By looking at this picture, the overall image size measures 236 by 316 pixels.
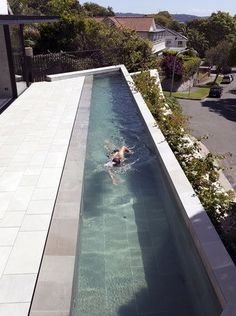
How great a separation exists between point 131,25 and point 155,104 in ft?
172

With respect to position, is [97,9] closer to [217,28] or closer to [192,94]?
[217,28]

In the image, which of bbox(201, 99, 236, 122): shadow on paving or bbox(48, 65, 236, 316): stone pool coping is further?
bbox(201, 99, 236, 122): shadow on paving

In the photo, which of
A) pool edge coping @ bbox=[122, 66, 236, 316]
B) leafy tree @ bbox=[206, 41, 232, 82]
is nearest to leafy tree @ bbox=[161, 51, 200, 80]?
leafy tree @ bbox=[206, 41, 232, 82]

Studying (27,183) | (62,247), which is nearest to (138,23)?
(27,183)

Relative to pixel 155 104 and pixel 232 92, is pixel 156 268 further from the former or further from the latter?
pixel 232 92

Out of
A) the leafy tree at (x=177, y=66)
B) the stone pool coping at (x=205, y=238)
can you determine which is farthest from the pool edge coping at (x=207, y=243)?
the leafy tree at (x=177, y=66)

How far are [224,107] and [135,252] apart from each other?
33610 mm

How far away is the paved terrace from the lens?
4527mm

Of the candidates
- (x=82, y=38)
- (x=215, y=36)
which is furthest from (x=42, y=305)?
(x=215, y=36)

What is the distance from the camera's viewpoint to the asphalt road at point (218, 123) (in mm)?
21194

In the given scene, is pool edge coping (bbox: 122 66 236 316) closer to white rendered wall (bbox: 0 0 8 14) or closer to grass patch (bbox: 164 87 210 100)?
white rendered wall (bbox: 0 0 8 14)

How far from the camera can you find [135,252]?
17.3 feet

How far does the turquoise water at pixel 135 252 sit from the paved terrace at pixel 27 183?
628 mm

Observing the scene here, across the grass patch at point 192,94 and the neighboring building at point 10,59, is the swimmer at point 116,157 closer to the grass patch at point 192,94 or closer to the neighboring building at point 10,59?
the neighboring building at point 10,59
